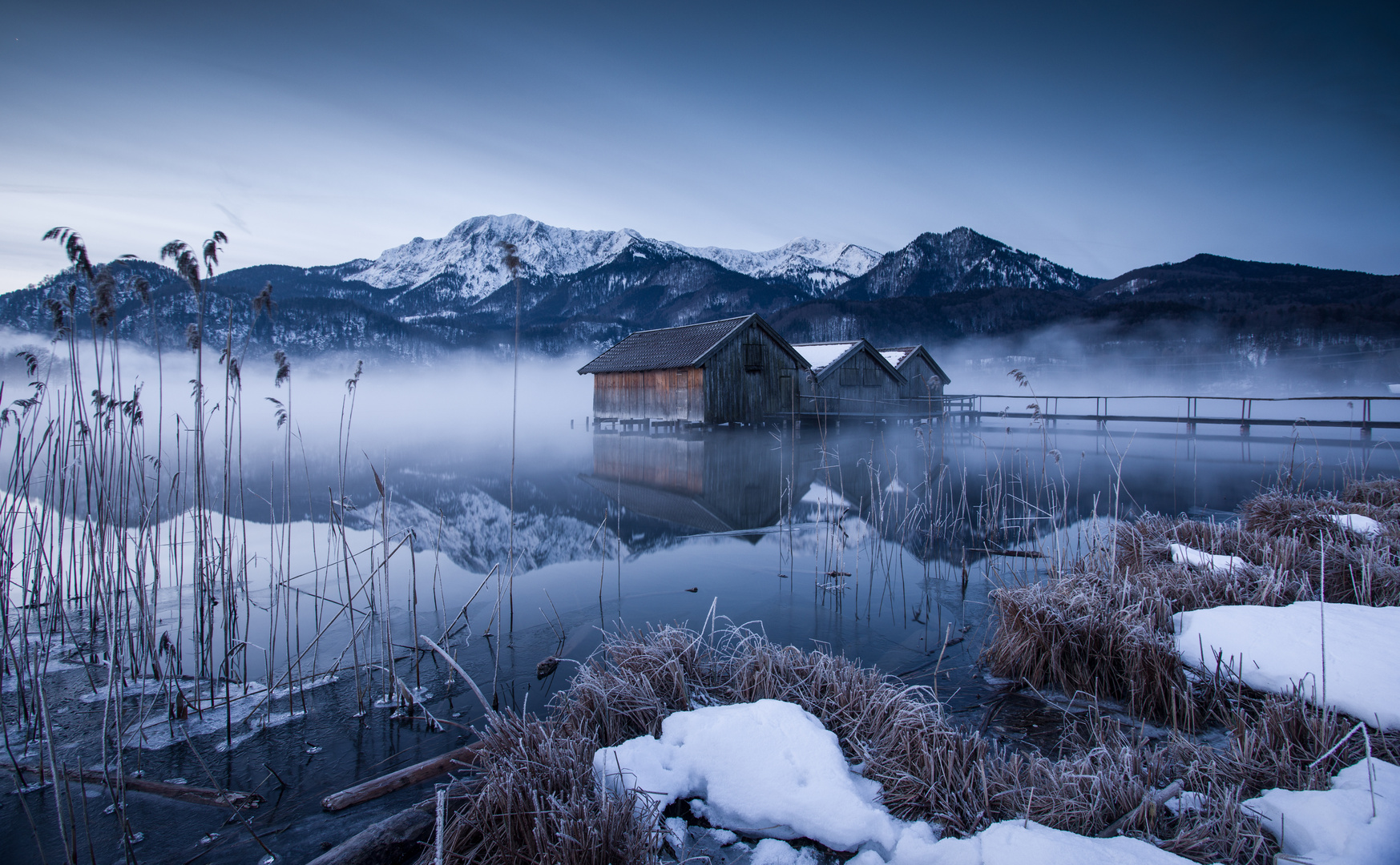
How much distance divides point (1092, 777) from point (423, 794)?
3.44 meters

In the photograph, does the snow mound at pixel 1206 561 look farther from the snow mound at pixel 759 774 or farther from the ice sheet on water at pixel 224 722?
the ice sheet on water at pixel 224 722

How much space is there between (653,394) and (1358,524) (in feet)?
79.2

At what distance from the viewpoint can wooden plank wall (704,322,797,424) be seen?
2667cm

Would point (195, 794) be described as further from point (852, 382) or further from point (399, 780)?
point (852, 382)

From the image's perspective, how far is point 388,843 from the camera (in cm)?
271

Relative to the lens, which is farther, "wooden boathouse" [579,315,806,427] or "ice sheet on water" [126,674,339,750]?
"wooden boathouse" [579,315,806,427]

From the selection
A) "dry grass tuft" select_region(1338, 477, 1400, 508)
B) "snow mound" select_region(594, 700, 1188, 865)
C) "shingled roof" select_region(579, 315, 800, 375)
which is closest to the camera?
"snow mound" select_region(594, 700, 1188, 865)

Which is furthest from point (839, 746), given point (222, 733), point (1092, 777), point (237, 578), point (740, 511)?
point (740, 511)

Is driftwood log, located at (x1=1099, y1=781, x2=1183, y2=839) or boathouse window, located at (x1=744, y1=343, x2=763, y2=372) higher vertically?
boathouse window, located at (x1=744, y1=343, x2=763, y2=372)

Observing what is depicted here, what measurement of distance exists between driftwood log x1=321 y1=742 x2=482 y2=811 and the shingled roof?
22.4 m

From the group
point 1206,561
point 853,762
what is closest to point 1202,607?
point 1206,561

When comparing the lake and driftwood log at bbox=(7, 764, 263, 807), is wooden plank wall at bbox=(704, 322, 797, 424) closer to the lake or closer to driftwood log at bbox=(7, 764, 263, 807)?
the lake

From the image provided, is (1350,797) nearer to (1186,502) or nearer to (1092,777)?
(1092,777)

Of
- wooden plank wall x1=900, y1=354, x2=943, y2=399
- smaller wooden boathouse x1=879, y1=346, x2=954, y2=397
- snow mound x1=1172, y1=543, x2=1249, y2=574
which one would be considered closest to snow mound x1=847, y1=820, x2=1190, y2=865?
snow mound x1=1172, y1=543, x2=1249, y2=574
